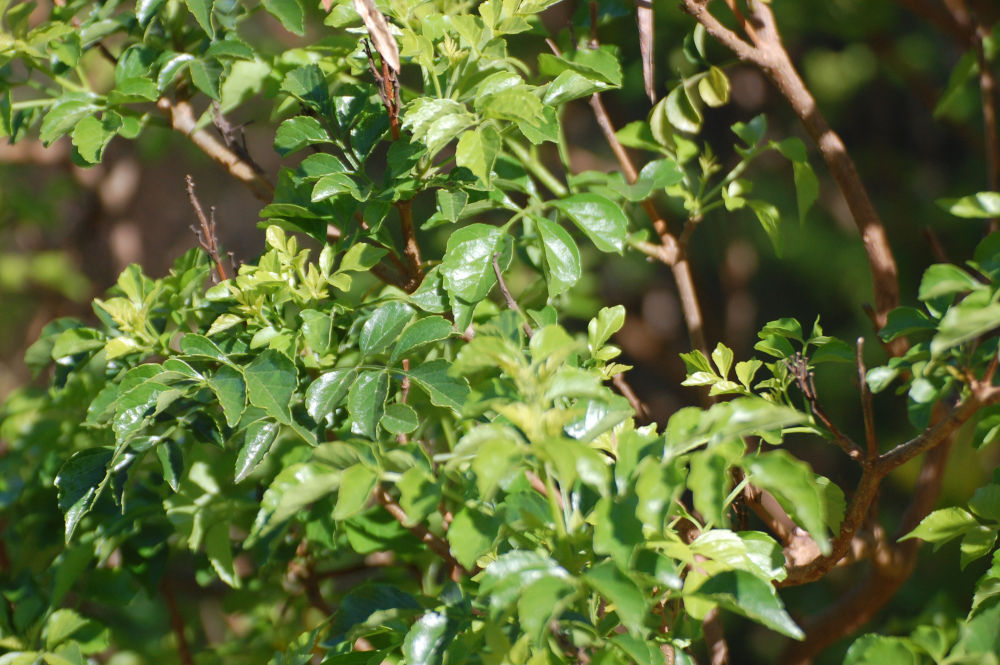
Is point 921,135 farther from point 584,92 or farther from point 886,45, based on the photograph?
point 584,92

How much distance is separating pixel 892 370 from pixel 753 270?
1199mm

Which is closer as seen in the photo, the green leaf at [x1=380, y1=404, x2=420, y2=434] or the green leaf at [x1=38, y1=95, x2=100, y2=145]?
the green leaf at [x1=380, y1=404, x2=420, y2=434]

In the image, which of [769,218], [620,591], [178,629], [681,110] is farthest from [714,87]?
[178,629]

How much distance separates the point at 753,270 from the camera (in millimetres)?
1743

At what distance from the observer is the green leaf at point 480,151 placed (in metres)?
0.56

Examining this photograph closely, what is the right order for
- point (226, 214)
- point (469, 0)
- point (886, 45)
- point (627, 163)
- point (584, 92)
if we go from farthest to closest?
point (226, 214)
point (886, 45)
point (627, 163)
point (469, 0)
point (584, 92)

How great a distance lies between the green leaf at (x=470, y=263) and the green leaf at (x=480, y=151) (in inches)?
2.8

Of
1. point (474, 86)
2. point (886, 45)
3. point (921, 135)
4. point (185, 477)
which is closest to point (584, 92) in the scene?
point (474, 86)

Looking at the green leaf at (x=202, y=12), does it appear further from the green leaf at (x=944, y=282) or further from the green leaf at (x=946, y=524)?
the green leaf at (x=946, y=524)

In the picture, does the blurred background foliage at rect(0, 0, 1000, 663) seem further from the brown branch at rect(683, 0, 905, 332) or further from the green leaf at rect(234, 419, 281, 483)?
the green leaf at rect(234, 419, 281, 483)

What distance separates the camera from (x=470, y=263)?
64 cm

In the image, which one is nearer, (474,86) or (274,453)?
(474,86)

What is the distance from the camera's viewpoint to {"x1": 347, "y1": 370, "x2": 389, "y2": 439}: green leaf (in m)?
0.58

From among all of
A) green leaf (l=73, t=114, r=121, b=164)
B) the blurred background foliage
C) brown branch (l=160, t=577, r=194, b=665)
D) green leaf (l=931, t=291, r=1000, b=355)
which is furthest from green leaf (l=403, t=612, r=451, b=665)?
the blurred background foliage
